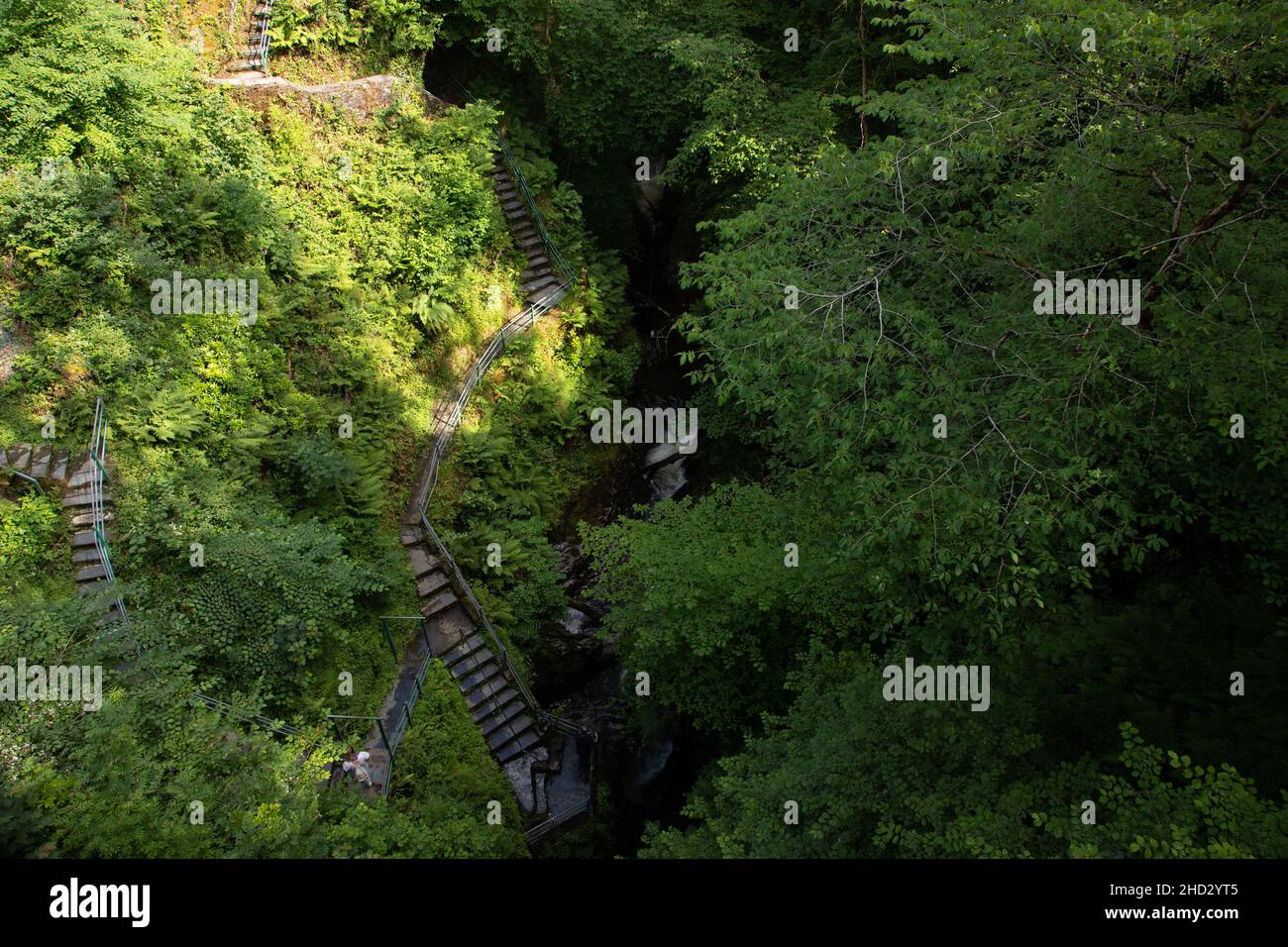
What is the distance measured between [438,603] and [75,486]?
20.1ft

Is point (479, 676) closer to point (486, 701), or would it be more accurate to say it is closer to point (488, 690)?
point (488, 690)

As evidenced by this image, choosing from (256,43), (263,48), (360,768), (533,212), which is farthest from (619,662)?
(256,43)

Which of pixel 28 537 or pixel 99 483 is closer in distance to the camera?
pixel 28 537

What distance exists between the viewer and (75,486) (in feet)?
38.0

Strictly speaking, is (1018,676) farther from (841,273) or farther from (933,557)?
(841,273)

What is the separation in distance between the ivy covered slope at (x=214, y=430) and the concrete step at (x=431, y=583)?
33 centimetres

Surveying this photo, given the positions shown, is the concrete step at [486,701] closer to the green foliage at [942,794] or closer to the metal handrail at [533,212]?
the green foliage at [942,794]

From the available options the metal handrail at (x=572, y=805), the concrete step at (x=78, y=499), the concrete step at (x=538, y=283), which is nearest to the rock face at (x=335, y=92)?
the concrete step at (x=538, y=283)

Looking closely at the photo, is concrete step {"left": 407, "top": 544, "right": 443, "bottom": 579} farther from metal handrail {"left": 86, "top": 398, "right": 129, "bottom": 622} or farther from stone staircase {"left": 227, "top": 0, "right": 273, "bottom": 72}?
stone staircase {"left": 227, "top": 0, "right": 273, "bottom": 72}

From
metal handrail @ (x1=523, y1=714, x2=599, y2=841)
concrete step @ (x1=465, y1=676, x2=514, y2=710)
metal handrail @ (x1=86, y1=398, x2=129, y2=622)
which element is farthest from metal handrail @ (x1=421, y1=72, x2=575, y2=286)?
metal handrail @ (x1=86, y1=398, x2=129, y2=622)

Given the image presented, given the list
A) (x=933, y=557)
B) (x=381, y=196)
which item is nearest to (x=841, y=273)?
(x=933, y=557)

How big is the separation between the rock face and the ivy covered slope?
0.31 m

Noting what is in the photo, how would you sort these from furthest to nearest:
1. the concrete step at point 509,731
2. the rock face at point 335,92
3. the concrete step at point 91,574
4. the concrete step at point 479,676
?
1. the rock face at point 335,92
2. the concrete step at point 479,676
3. the concrete step at point 509,731
4. the concrete step at point 91,574

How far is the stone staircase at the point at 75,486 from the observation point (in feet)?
36.8
